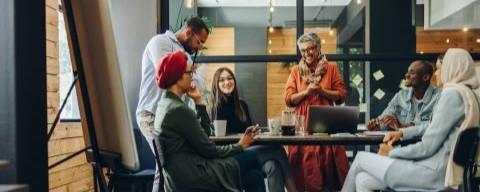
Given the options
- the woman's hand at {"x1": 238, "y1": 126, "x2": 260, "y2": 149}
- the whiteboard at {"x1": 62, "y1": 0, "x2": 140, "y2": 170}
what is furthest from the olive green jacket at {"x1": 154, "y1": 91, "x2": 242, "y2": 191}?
the whiteboard at {"x1": 62, "y1": 0, "x2": 140, "y2": 170}

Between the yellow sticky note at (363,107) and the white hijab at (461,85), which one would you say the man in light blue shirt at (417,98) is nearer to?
the white hijab at (461,85)

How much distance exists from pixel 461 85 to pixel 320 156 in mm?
1500

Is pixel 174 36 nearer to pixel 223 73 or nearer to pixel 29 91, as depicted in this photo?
pixel 223 73

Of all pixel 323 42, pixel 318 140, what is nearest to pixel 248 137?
pixel 318 140

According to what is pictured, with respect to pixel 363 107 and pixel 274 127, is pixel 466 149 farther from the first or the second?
pixel 363 107

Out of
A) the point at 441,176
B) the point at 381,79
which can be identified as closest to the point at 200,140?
the point at 441,176

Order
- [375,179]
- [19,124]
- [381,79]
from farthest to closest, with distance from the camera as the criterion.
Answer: [381,79], [375,179], [19,124]

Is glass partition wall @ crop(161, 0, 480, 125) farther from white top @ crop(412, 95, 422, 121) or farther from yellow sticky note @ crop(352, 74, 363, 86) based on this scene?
white top @ crop(412, 95, 422, 121)

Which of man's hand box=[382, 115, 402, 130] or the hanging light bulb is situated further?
the hanging light bulb

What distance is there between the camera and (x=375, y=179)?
2.86m

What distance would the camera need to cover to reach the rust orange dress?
155 inches

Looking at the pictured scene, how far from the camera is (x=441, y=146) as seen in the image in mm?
2625

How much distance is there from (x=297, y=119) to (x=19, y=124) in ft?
8.16

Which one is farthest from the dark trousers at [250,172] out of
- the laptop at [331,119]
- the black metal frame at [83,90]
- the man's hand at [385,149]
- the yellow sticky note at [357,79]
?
the yellow sticky note at [357,79]
